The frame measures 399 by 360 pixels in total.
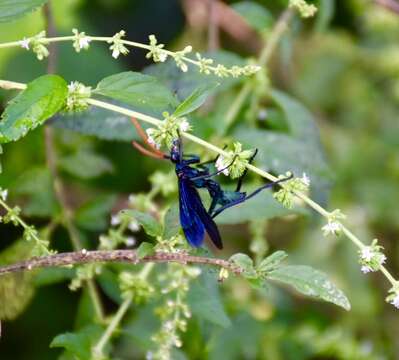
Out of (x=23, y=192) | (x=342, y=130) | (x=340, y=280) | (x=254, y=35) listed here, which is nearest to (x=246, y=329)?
(x=340, y=280)

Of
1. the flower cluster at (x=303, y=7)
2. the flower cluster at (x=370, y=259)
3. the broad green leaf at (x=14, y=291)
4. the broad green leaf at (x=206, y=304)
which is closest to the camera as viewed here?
the flower cluster at (x=370, y=259)

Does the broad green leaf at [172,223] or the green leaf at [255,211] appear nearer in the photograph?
the broad green leaf at [172,223]

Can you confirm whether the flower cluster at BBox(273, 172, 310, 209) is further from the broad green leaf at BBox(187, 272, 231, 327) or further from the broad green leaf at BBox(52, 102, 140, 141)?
the broad green leaf at BBox(52, 102, 140, 141)

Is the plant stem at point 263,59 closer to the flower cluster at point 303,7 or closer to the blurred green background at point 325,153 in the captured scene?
the blurred green background at point 325,153

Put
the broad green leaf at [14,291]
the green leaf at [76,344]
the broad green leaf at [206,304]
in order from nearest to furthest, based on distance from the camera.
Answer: the green leaf at [76,344] → the broad green leaf at [206,304] → the broad green leaf at [14,291]

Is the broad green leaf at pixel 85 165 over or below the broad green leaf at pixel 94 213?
over

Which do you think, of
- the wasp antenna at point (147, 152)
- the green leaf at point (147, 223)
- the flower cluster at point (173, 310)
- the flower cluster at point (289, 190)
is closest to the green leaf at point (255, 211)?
the flower cluster at point (173, 310)

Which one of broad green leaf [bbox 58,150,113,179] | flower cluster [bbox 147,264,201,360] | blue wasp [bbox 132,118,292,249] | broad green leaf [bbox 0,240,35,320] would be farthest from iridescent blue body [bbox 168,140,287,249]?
broad green leaf [bbox 58,150,113,179]

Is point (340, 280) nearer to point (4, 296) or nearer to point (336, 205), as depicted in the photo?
point (336, 205)
